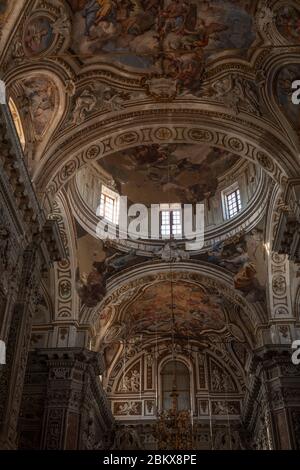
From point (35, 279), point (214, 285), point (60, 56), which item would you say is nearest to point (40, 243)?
point (35, 279)

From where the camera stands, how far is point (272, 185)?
17188mm

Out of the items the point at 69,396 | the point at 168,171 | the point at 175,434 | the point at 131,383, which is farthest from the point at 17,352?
the point at 131,383

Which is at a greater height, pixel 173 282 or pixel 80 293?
pixel 173 282

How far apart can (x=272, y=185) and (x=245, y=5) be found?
6.62m

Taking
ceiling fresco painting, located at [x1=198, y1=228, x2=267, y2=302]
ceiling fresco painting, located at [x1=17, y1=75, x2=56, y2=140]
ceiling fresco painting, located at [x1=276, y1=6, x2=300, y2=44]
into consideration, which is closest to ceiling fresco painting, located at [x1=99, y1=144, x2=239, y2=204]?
ceiling fresco painting, located at [x1=198, y1=228, x2=267, y2=302]

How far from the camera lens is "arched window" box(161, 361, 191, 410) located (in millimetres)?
25539

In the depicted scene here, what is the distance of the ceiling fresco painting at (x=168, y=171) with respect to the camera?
1894cm

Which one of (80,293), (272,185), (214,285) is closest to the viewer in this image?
(272,185)

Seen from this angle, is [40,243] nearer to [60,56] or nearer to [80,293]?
→ [60,56]

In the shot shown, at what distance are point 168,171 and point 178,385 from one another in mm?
11578

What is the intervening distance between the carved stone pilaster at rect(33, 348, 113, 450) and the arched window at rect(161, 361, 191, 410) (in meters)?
6.65

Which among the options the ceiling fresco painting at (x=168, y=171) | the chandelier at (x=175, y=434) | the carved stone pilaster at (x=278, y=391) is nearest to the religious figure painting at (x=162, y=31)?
the ceiling fresco painting at (x=168, y=171)

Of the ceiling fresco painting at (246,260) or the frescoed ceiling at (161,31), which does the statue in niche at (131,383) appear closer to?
the ceiling fresco painting at (246,260)
